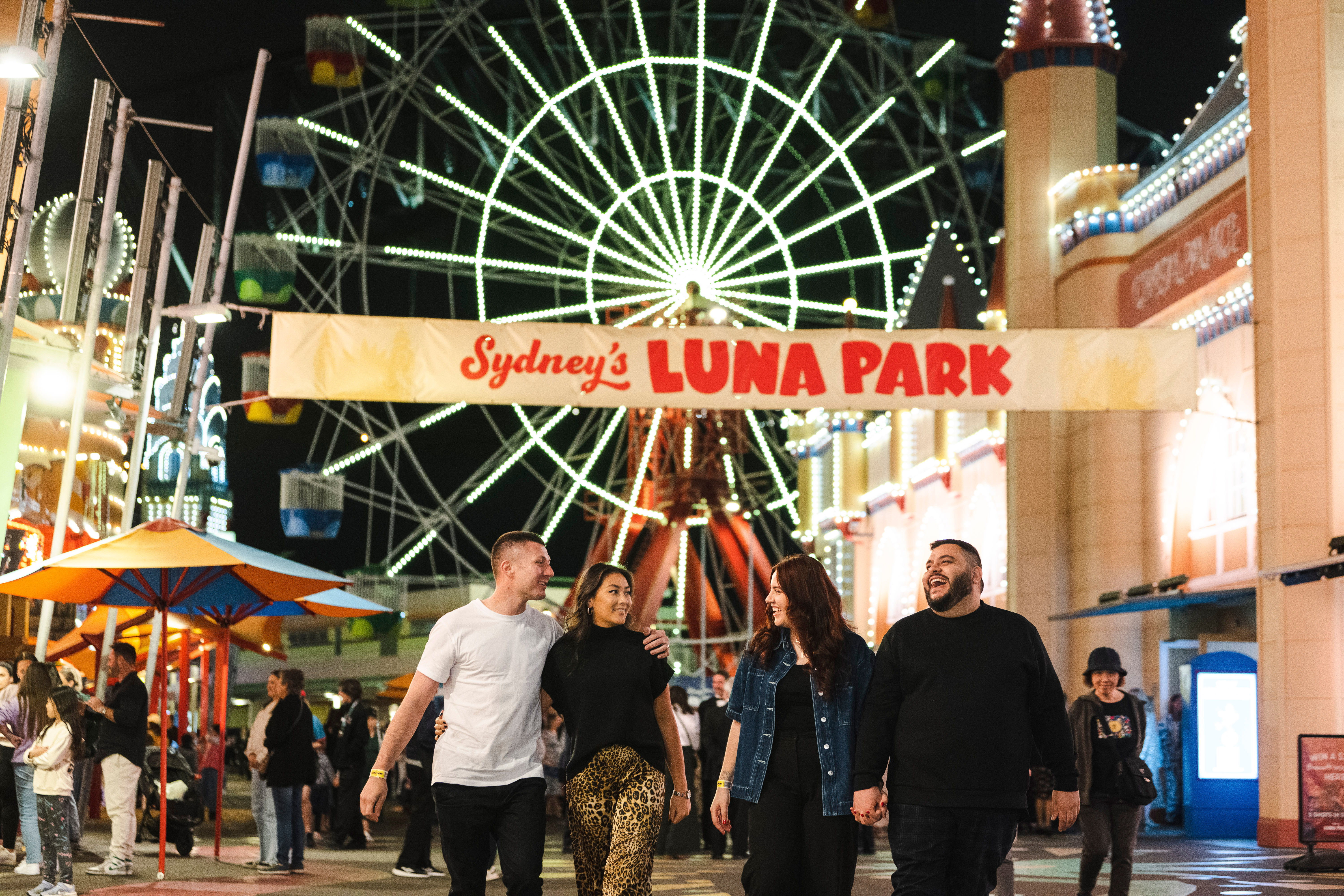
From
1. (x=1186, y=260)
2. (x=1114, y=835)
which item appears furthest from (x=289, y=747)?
→ (x=1186, y=260)

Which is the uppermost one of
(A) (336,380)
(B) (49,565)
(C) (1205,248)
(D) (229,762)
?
(C) (1205,248)

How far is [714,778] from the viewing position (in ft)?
48.7

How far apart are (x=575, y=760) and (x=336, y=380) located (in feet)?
32.8

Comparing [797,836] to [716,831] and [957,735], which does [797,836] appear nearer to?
[957,735]

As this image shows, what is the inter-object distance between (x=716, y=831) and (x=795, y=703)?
7534 millimetres

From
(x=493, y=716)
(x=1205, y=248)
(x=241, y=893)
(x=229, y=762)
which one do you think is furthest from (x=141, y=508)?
(x=493, y=716)

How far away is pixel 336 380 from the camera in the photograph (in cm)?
1567

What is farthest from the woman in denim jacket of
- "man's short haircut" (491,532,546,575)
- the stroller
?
the stroller

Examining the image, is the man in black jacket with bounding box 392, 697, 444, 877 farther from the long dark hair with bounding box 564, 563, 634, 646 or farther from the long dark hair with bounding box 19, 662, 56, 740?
the long dark hair with bounding box 564, 563, 634, 646

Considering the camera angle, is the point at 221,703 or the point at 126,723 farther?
the point at 221,703

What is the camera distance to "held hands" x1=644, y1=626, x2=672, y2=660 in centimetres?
644

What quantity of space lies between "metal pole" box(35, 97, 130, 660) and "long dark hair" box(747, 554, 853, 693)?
33.1 ft

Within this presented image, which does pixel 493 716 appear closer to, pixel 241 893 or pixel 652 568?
pixel 241 893

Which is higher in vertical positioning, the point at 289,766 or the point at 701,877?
the point at 289,766
